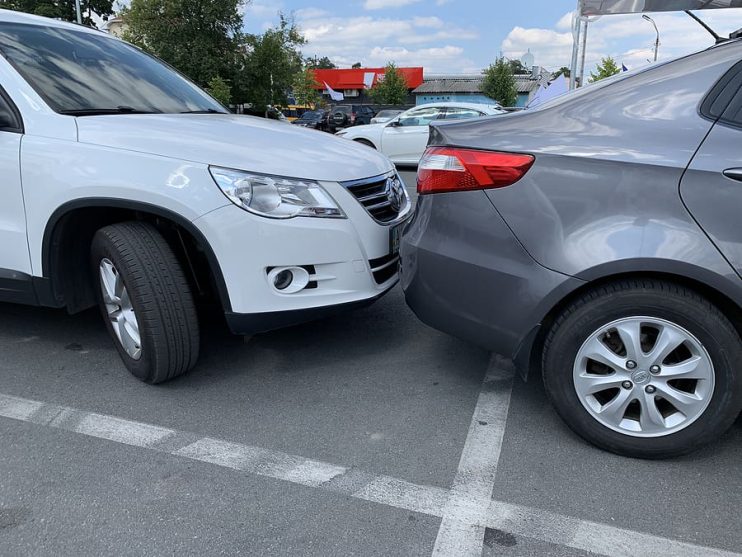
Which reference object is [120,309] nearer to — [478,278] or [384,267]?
[384,267]

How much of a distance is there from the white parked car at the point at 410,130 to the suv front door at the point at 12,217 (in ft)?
35.1

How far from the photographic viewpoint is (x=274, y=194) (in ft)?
8.72

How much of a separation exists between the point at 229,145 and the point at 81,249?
1.04m

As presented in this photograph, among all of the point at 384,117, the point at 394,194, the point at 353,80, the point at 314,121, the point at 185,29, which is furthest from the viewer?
the point at 353,80

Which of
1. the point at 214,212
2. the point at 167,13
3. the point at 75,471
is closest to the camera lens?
the point at 75,471

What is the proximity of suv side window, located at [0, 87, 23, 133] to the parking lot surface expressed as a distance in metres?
1.30

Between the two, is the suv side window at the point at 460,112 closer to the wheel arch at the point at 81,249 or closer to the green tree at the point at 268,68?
the wheel arch at the point at 81,249

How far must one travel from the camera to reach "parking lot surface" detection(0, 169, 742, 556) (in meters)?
1.97

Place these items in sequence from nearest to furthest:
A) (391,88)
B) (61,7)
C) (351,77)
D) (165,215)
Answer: (165,215) → (61,7) → (391,88) → (351,77)

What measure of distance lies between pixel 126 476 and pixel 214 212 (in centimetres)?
114

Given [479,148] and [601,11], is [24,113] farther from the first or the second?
[601,11]

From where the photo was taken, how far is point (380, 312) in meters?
4.04

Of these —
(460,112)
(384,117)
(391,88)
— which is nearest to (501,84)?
(391,88)

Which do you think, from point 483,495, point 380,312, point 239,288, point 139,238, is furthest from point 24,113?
point 483,495
